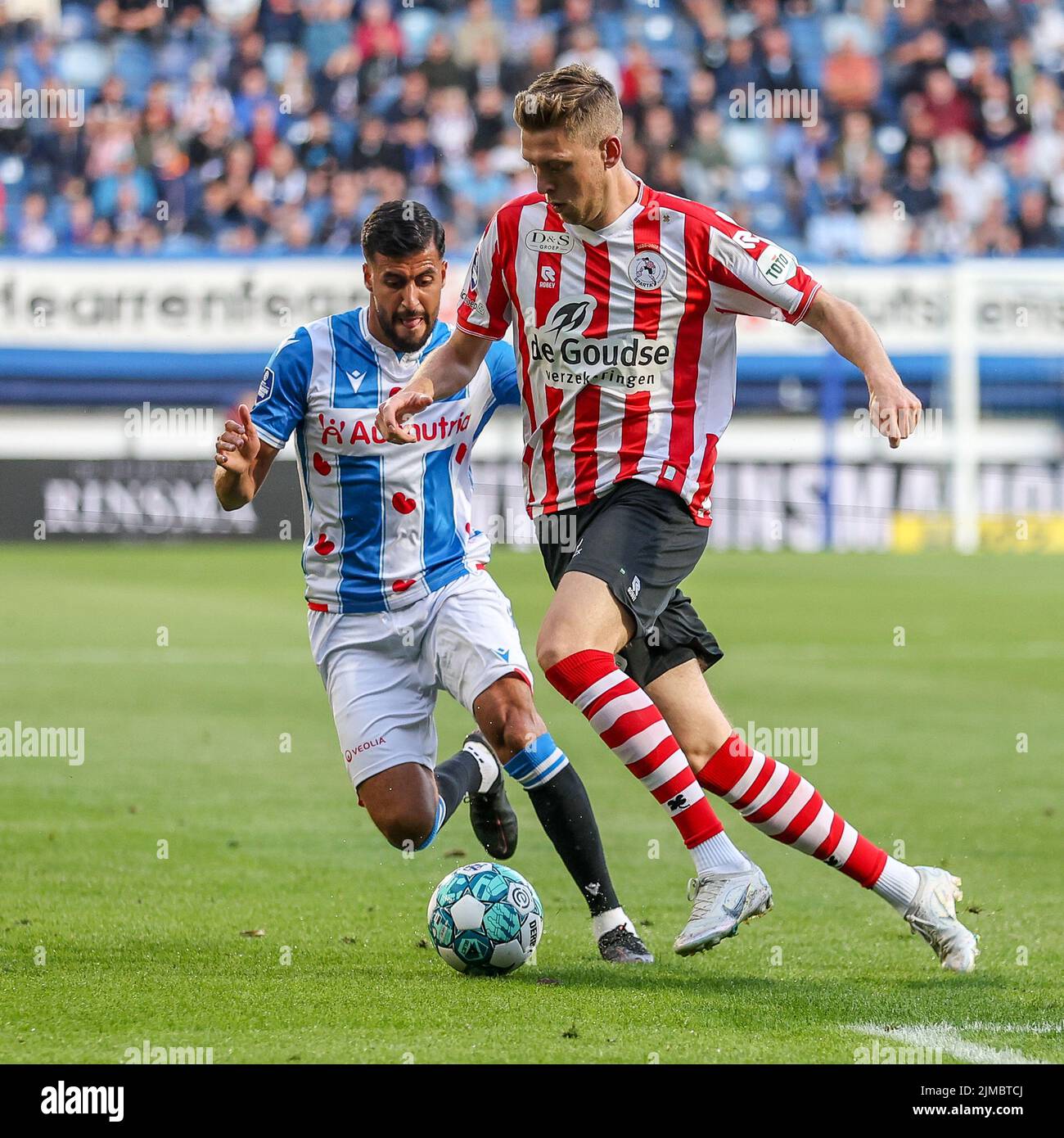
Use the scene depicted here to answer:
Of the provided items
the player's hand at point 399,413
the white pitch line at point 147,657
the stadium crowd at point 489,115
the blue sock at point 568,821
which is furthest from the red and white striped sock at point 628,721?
the stadium crowd at point 489,115

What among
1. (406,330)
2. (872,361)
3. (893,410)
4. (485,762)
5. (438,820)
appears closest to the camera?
(893,410)

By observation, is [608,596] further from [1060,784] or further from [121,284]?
A: [121,284]

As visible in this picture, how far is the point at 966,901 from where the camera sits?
5566 millimetres

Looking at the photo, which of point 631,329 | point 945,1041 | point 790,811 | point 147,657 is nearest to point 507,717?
point 790,811

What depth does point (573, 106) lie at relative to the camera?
445 cm

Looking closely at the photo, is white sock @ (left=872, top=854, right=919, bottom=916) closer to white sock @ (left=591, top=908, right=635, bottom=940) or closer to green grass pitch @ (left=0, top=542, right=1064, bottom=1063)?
green grass pitch @ (left=0, top=542, right=1064, bottom=1063)

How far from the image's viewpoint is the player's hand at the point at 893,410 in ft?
14.1

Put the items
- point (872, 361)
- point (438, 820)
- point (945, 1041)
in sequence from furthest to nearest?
point (438, 820) → point (872, 361) → point (945, 1041)

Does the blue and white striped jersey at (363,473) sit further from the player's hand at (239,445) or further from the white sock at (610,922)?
the white sock at (610,922)

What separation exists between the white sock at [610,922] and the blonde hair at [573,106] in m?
1.98

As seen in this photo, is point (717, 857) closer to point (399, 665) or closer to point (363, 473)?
point (399, 665)

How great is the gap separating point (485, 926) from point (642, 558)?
1.00m

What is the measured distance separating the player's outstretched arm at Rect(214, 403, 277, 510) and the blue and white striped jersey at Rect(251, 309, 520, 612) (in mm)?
265
